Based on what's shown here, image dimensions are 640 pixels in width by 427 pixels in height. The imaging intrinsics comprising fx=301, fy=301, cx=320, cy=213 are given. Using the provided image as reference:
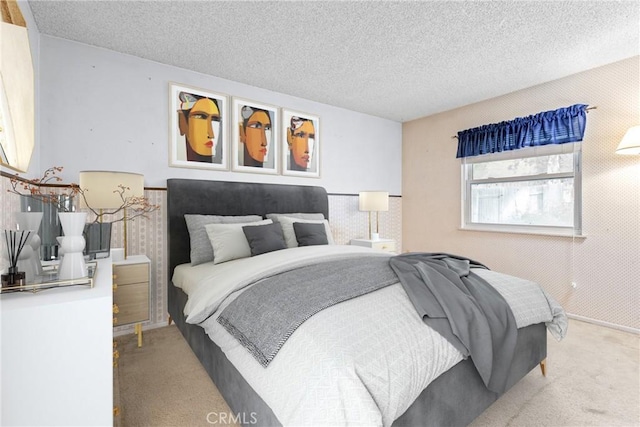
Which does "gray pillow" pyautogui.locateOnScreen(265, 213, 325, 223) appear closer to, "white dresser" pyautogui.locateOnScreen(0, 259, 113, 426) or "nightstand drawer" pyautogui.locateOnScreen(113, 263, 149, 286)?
"nightstand drawer" pyautogui.locateOnScreen(113, 263, 149, 286)

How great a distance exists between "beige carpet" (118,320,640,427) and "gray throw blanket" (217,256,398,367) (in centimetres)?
60

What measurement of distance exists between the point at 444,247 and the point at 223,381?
11.8 ft

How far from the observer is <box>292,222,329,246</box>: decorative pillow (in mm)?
2959

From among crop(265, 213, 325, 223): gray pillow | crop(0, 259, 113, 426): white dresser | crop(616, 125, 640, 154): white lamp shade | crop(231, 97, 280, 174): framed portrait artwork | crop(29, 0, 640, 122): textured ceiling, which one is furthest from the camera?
crop(231, 97, 280, 174): framed portrait artwork

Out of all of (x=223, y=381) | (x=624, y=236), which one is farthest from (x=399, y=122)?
(x=223, y=381)

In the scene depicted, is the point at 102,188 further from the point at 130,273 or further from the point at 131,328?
the point at 131,328

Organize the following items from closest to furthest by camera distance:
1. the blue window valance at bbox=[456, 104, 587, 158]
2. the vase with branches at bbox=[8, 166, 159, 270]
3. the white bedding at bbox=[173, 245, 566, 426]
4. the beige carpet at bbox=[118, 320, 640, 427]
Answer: the white bedding at bbox=[173, 245, 566, 426]
the beige carpet at bbox=[118, 320, 640, 427]
the vase with branches at bbox=[8, 166, 159, 270]
the blue window valance at bbox=[456, 104, 587, 158]

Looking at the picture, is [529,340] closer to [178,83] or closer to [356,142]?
[356,142]

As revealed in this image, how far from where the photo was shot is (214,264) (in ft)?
8.27

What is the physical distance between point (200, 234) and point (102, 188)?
0.80m

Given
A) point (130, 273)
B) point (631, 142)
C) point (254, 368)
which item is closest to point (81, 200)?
point (130, 273)

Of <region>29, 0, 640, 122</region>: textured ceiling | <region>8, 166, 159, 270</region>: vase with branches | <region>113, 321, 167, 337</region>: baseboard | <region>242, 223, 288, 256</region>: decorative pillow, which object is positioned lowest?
<region>113, 321, 167, 337</region>: baseboard

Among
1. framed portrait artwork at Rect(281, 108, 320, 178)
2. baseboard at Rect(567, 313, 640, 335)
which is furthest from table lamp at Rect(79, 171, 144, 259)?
baseboard at Rect(567, 313, 640, 335)

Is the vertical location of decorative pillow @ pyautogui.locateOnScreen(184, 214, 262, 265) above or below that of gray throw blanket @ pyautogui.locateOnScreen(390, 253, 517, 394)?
above
